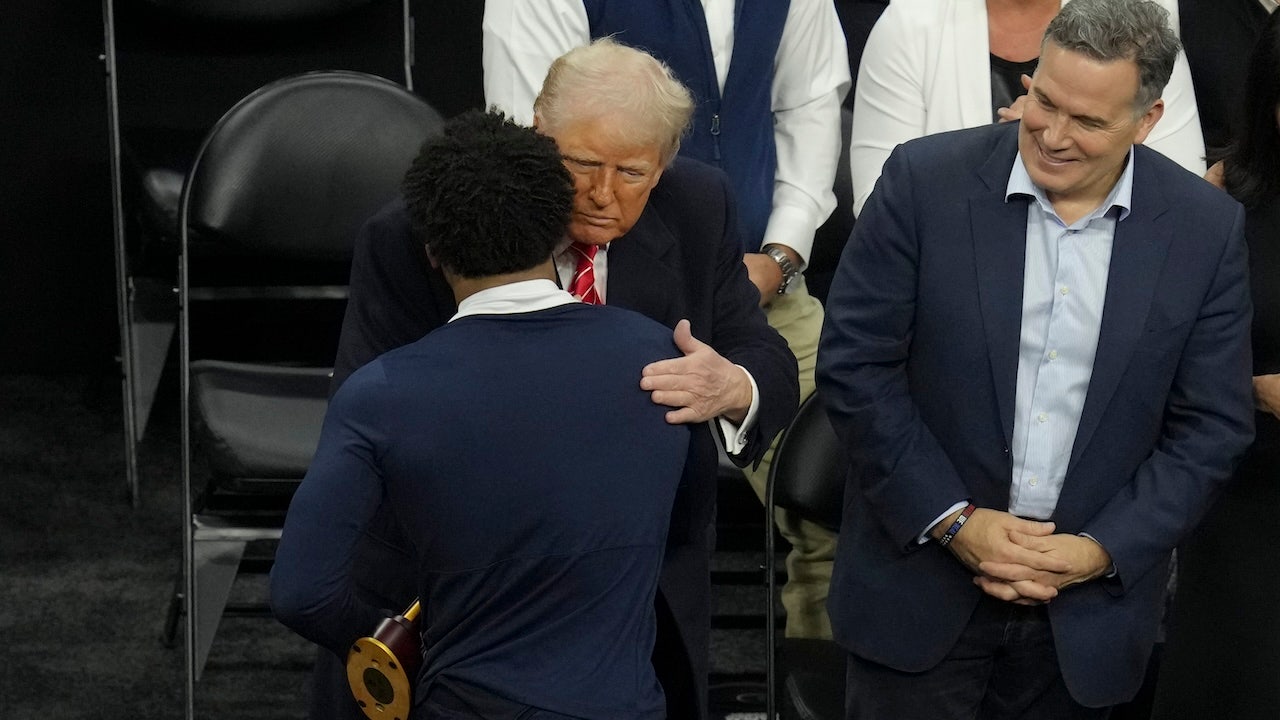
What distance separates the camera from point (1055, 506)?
214cm

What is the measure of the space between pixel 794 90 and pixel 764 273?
0.37m

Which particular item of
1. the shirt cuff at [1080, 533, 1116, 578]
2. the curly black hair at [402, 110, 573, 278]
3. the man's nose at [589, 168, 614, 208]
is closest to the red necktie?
the man's nose at [589, 168, 614, 208]

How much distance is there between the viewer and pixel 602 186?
6.40ft

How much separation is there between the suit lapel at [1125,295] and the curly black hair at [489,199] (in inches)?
29.1

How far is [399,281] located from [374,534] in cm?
31

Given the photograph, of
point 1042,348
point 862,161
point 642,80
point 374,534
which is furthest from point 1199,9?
point 374,534

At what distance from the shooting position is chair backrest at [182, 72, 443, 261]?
323 centimetres

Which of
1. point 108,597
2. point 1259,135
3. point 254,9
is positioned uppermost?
point 1259,135

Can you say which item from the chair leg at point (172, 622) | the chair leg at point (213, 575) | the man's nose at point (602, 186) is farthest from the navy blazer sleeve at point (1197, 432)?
the chair leg at point (172, 622)

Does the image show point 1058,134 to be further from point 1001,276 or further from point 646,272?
point 646,272

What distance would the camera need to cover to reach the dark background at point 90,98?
14.2 feet

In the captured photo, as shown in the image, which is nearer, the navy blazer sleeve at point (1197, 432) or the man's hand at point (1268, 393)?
the navy blazer sleeve at point (1197, 432)

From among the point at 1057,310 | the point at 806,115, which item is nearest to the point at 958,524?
the point at 1057,310

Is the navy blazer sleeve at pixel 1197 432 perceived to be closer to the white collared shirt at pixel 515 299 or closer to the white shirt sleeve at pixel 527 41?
the white collared shirt at pixel 515 299
